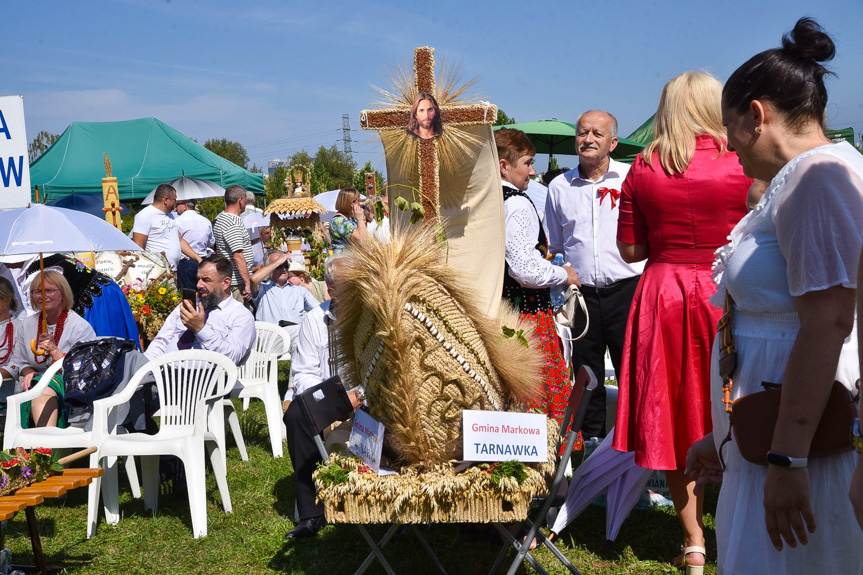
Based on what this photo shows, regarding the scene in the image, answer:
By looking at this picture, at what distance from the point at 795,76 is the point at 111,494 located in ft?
15.1

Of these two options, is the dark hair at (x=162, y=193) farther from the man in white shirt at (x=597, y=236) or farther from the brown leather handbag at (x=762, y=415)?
the brown leather handbag at (x=762, y=415)

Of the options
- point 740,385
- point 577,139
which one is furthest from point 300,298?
point 740,385

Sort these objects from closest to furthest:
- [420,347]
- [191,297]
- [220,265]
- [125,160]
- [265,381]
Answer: [420,347], [191,297], [220,265], [265,381], [125,160]

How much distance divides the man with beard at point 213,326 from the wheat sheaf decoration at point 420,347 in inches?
125

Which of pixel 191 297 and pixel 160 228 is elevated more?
pixel 160 228

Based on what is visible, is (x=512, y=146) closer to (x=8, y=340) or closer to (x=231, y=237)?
(x=8, y=340)

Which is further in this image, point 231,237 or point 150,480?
point 231,237

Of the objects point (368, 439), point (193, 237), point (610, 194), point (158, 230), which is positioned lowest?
point (368, 439)

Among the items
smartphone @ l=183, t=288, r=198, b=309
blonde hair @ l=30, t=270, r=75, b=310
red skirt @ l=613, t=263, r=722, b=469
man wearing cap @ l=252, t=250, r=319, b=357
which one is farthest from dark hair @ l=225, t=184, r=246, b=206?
red skirt @ l=613, t=263, r=722, b=469

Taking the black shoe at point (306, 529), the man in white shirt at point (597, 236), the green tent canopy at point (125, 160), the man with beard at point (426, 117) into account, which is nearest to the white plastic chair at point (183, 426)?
the black shoe at point (306, 529)

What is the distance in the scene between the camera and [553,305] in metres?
4.47

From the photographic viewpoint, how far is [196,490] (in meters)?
4.71

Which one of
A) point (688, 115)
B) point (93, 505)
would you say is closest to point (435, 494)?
point (688, 115)

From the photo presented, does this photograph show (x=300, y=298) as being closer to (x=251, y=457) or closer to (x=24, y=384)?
(x=251, y=457)
